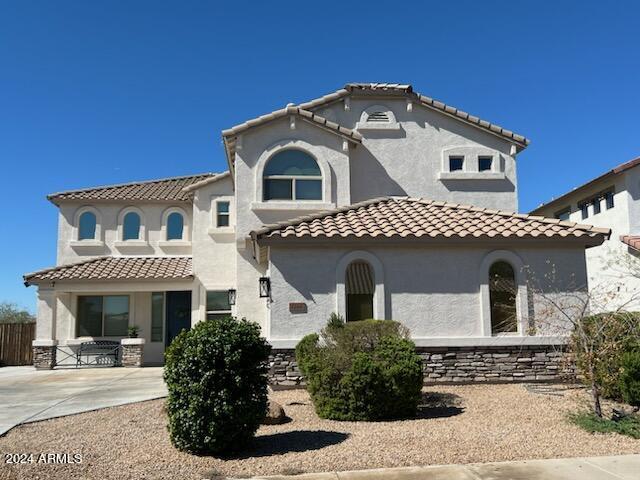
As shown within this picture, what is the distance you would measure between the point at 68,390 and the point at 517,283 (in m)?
11.1

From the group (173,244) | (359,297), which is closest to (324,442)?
(359,297)

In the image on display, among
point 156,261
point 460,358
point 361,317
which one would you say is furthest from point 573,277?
point 156,261

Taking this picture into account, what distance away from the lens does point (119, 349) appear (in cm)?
1909

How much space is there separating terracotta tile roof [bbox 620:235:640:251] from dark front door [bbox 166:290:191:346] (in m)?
16.4

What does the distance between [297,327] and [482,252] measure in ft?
15.1

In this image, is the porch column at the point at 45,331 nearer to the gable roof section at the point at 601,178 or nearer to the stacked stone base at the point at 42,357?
the stacked stone base at the point at 42,357

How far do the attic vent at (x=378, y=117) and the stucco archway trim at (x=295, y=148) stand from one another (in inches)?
107

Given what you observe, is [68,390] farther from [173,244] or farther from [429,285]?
[429,285]

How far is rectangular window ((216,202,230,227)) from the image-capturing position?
18812mm

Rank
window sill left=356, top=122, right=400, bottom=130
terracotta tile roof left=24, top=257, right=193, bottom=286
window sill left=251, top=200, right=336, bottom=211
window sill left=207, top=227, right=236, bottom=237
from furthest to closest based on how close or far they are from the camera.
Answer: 1. window sill left=207, top=227, right=236, bottom=237
2. terracotta tile roof left=24, top=257, right=193, bottom=286
3. window sill left=356, top=122, right=400, bottom=130
4. window sill left=251, top=200, right=336, bottom=211

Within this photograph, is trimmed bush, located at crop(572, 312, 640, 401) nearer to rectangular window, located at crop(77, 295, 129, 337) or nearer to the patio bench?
the patio bench

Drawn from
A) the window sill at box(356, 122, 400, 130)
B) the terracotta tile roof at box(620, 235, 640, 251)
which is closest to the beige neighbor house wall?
the window sill at box(356, 122, 400, 130)

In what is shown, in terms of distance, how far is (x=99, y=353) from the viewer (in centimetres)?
1892

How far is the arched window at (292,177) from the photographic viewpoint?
14.9m
